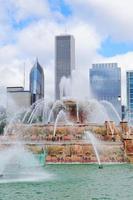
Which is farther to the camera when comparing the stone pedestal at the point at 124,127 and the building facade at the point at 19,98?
the building facade at the point at 19,98

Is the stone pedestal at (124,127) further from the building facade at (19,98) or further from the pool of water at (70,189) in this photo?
the building facade at (19,98)

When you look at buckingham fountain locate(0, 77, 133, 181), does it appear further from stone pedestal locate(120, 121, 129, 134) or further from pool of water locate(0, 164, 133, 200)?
pool of water locate(0, 164, 133, 200)

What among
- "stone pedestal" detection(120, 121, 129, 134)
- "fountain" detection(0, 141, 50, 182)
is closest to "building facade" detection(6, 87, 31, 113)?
"stone pedestal" detection(120, 121, 129, 134)

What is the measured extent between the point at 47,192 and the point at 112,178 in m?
9.64

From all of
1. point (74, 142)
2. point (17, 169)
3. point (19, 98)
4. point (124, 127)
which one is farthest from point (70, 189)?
point (19, 98)

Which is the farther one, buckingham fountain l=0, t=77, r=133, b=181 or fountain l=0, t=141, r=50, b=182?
buckingham fountain l=0, t=77, r=133, b=181

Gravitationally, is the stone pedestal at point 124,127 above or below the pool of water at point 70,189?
above

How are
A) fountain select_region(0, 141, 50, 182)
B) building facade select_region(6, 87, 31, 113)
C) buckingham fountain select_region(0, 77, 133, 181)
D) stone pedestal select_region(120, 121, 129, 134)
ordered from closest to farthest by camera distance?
fountain select_region(0, 141, 50, 182)
buckingham fountain select_region(0, 77, 133, 181)
stone pedestal select_region(120, 121, 129, 134)
building facade select_region(6, 87, 31, 113)

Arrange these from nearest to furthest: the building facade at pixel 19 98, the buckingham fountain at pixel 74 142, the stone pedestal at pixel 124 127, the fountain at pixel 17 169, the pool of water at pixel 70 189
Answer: the pool of water at pixel 70 189, the fountain at pixel 17 169, the buckingham fountain at pixel 74 142, the stone pedestal at pixel 124 127, the building facade at pixel 19 98

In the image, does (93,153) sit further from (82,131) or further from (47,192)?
(47,192)

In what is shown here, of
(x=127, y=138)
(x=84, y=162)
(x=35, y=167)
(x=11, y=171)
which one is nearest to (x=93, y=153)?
(x=84, y=162)

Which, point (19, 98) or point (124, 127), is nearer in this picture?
point (124, 127)

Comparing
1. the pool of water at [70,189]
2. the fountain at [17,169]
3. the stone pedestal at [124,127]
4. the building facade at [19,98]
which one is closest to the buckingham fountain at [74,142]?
the stone pedestal at [124,127]

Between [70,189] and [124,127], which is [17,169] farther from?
[124,127]
